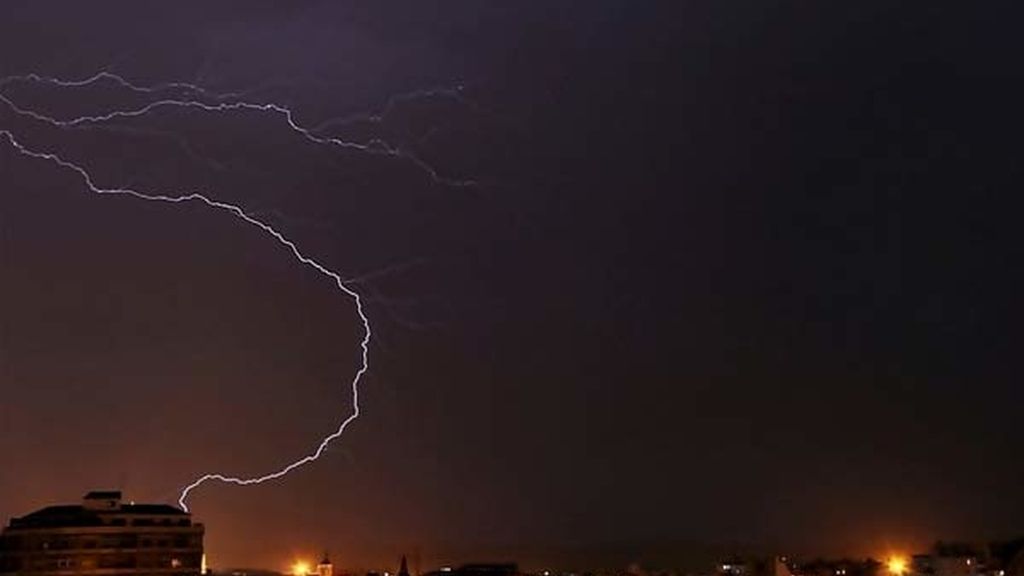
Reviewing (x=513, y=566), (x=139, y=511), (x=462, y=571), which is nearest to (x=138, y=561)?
(x=139, y=511)

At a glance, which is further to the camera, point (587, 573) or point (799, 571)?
point (587, 573)

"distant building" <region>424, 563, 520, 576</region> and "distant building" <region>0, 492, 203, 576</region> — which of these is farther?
"distant building" <region>424, 563, 520, 576</region>

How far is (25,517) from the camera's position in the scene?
41.2 meters

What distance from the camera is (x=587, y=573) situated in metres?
81.2

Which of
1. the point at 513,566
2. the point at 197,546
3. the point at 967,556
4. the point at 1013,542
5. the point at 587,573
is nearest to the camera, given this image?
the point at 197,546

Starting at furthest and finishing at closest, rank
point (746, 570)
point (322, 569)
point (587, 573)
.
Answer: point (587, 573)
point (746, 570)
point (322, 569)

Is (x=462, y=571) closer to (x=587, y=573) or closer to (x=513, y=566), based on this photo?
(x=513, y=566)

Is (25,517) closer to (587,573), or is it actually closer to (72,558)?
(72,558)

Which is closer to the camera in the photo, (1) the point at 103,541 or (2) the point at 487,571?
(1) the point at 103,541

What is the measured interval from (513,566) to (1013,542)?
23.4 m

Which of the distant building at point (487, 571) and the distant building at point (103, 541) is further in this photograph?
the distant building at point (487, 571)

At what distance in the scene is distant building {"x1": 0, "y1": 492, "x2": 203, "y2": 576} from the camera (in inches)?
1554

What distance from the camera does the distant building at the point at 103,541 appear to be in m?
39.5

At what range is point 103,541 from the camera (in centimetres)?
4003
